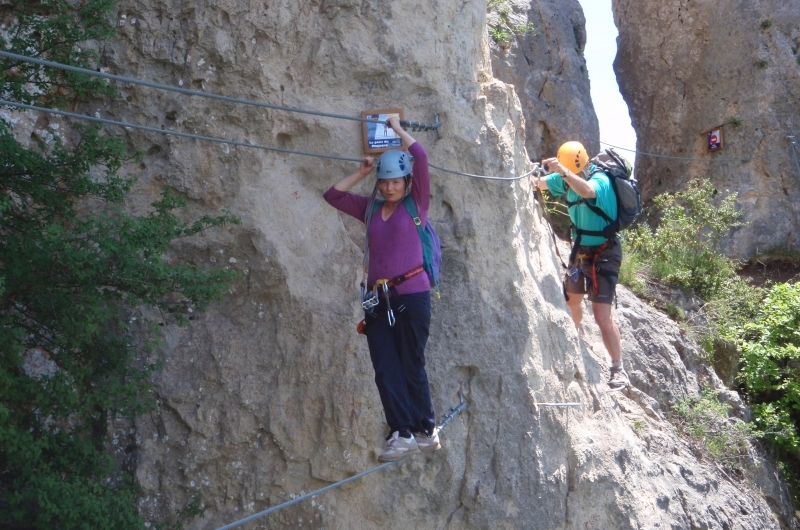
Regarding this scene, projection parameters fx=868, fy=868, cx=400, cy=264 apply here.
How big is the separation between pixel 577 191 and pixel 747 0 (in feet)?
31.8

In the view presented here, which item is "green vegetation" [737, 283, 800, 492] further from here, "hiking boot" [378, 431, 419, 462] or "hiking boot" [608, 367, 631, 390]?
"hiking boot" [378, 431, 419, 462]

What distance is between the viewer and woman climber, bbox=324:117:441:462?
16.1 ft

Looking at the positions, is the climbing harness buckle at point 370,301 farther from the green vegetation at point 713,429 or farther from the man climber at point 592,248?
the green vegetation at point 713,429

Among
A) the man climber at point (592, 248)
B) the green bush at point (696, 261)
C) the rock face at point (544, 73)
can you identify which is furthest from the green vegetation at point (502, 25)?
the man climber at point (592, 248)

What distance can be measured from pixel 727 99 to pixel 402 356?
11.3 m

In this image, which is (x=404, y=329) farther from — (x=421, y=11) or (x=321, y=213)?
(x=421, y=11)

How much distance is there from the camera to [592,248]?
284 inches

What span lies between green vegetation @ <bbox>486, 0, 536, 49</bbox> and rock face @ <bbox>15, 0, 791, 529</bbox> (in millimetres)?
4405

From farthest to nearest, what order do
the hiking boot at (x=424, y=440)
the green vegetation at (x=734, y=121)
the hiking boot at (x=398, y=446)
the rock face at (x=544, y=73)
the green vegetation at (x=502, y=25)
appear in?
the green vegetation at (x=734, y=121) → the rock face at (x=544, y=73) → the green vegetation at (x=502, y=25) → the hiking boot at (x=424, y=440) → the hiking boot at (x=398, y=446)

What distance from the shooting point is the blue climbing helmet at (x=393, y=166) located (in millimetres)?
4922

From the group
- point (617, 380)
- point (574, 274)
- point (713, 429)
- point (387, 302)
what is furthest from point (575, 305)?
point (387, 302)

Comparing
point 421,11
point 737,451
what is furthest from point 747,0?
point 421,11

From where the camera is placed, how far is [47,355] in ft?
18.2

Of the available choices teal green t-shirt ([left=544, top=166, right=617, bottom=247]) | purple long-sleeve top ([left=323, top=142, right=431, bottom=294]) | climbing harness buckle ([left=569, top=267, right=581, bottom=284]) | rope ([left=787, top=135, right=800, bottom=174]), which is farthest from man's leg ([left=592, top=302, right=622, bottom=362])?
rope ([left=787, top=135, right=800, bottom=174])
